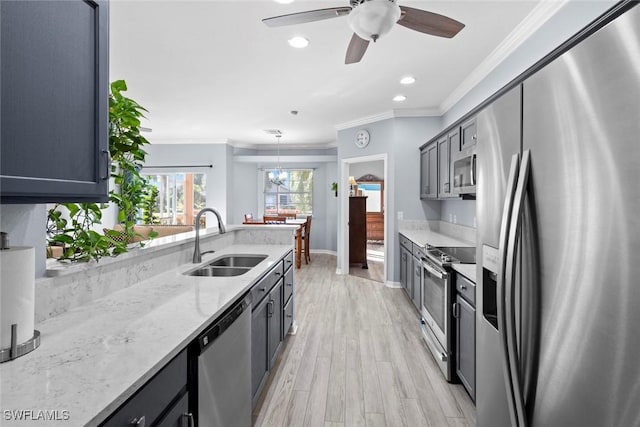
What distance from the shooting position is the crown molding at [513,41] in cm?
230

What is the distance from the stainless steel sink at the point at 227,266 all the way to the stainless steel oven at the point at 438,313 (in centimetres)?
144

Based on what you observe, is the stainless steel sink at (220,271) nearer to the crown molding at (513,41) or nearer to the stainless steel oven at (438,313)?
the stainless steel oven at (438,313)

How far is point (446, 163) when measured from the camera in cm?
368

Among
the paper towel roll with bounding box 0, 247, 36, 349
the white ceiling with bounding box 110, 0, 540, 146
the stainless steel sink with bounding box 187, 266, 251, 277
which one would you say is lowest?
the stainless steel sink with bounding box 187, 266, 251, 277

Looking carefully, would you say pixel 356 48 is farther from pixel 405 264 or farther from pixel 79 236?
pixel 405 264

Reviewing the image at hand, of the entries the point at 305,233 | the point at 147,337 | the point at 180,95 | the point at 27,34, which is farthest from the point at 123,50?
the point at 305,233

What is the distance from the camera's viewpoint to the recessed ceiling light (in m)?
2.84

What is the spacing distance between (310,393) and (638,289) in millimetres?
2084

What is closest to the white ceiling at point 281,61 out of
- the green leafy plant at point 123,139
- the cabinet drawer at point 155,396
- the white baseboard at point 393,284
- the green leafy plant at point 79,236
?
the green leafy plant at point 123,139

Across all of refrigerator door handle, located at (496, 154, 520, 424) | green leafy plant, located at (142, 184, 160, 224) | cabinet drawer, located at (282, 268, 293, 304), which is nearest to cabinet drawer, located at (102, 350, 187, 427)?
refrigerator door handle, located at (496, 154, 520, 424)

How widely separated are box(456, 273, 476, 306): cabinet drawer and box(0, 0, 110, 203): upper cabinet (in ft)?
6.46

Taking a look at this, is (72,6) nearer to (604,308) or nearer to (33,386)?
(33,386)

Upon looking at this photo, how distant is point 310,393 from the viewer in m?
2.25

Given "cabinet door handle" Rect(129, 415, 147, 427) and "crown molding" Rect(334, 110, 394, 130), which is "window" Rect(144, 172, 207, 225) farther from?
"cabinet door handle" Rect(129, 415, 147, 427)
